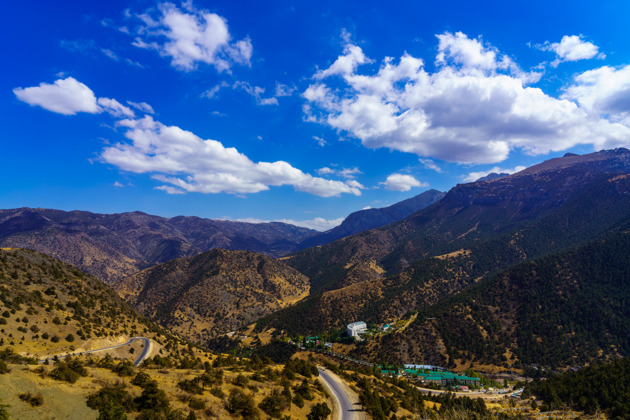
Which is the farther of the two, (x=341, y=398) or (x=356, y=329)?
(x=356, y=329)

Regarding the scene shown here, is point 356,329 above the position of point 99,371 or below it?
below

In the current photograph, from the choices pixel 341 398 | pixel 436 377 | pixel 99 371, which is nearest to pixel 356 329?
pixel 436 377

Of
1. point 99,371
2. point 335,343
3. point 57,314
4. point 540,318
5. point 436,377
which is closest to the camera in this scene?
point 99,371

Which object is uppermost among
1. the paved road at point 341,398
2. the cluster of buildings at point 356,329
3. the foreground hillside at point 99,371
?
the foreground hillside at point 99,371

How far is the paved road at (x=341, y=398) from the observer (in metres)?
35.2

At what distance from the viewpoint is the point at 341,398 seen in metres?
40.1

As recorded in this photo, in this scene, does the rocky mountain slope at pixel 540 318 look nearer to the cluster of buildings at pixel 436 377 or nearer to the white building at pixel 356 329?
the white building at pixel 356 329

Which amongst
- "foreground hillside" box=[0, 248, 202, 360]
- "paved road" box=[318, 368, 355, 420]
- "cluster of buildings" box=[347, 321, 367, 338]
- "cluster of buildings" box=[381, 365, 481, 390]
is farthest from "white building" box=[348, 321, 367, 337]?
"paved road" box=[318, 368, 355, 420]

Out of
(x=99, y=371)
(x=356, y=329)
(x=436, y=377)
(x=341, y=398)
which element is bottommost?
(x=436, y=377)

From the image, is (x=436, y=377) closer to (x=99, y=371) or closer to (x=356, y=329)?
(x=356, y=329)

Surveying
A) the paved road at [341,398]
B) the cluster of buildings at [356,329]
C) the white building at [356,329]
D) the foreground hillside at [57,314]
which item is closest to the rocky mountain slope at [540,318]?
the cluster of buildings at [356,329]

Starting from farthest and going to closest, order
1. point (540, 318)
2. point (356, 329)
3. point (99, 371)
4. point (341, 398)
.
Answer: point (356, 329) < point (540, 318) < point (341, 398) < point (99, 371)

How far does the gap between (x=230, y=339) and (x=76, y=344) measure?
11452cm

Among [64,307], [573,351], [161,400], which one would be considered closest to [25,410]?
[161,400]
